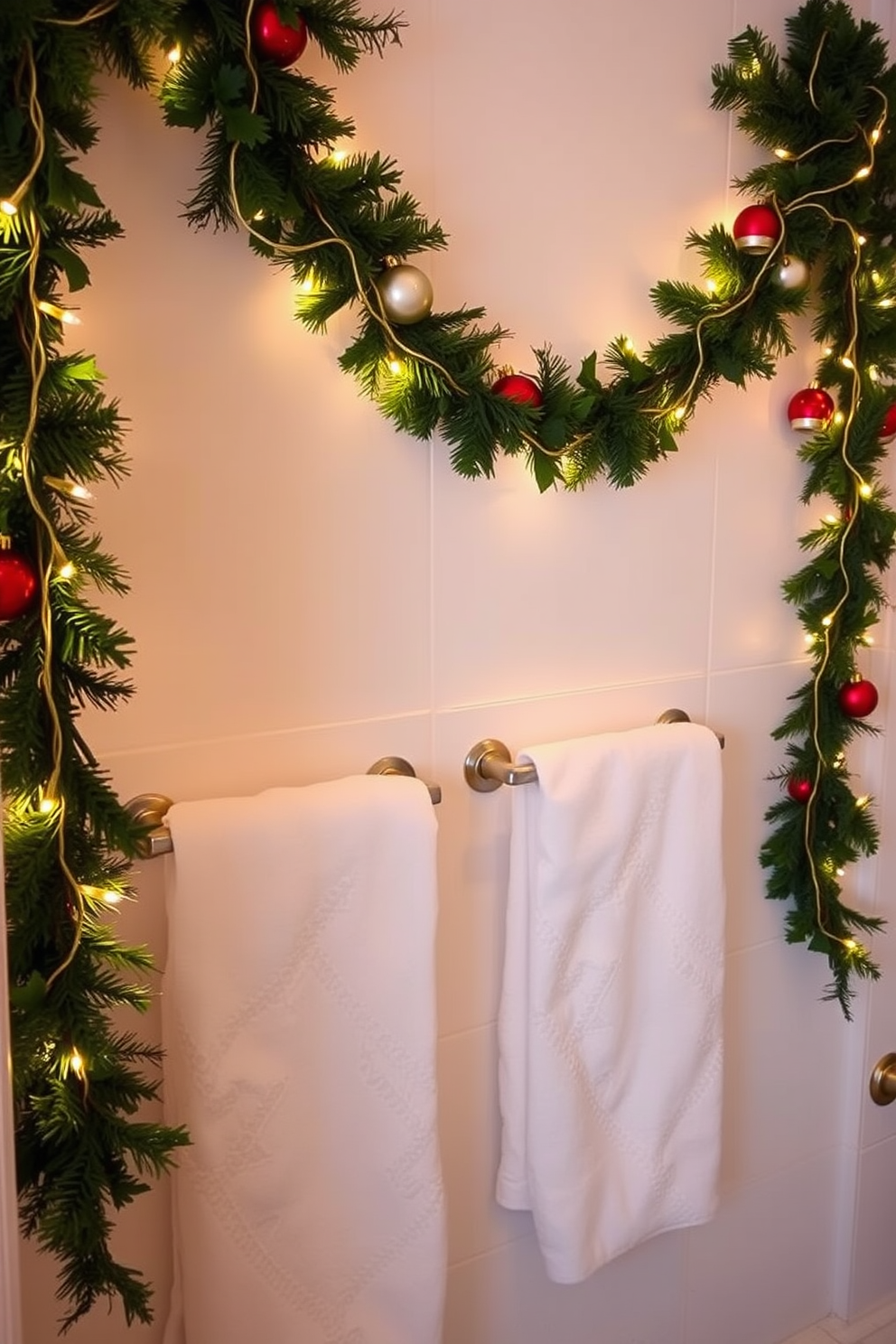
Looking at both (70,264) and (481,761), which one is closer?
(70,264)

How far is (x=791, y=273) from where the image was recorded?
Answer: 3.64 feet

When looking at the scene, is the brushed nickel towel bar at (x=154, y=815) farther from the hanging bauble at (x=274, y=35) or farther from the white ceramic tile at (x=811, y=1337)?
the white ceramic tile at (x=811, y=1337)

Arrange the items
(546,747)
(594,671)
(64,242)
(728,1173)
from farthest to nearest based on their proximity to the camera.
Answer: (728,1173) → (594,671) → (546,747) → (64,242)

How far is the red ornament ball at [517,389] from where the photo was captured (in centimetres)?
96

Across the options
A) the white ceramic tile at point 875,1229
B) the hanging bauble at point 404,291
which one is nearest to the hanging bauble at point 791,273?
the hanging bauble at point 404,291

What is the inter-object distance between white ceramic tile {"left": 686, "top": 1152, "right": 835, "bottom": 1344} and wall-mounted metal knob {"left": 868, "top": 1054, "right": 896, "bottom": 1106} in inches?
4.2

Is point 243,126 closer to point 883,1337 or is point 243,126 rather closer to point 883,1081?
point 883,1081

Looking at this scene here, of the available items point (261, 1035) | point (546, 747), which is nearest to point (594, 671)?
point (546, 747)

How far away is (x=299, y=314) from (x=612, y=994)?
0.72 metres

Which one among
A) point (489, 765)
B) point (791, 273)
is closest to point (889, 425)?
point (791, 273)

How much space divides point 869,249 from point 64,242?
0.91 m

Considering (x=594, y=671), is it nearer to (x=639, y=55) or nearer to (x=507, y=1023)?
(x=507, y=1023)

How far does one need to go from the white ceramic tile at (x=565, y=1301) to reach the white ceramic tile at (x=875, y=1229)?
1.04 feet

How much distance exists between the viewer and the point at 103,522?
0.83 m
